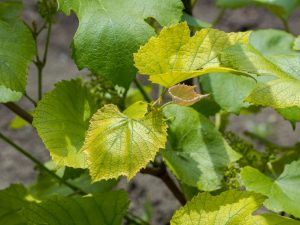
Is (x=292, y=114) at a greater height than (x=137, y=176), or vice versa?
(x=292, y=114)

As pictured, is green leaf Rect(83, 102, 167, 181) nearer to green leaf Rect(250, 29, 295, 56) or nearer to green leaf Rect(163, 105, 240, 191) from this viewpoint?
green leaf Rect(163, 105, 240, 191)

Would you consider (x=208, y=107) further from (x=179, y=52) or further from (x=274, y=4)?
(x=179, y=52)

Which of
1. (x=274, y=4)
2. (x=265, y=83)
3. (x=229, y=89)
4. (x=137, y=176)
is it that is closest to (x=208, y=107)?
(x=229, y=89)

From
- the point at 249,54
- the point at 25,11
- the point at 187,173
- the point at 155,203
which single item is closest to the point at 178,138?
the point at 187,173

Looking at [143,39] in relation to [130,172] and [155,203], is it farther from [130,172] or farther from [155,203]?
[155,203]

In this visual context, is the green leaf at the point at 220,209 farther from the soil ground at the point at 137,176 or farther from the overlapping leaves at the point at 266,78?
the soil ground at the point at 137,176
